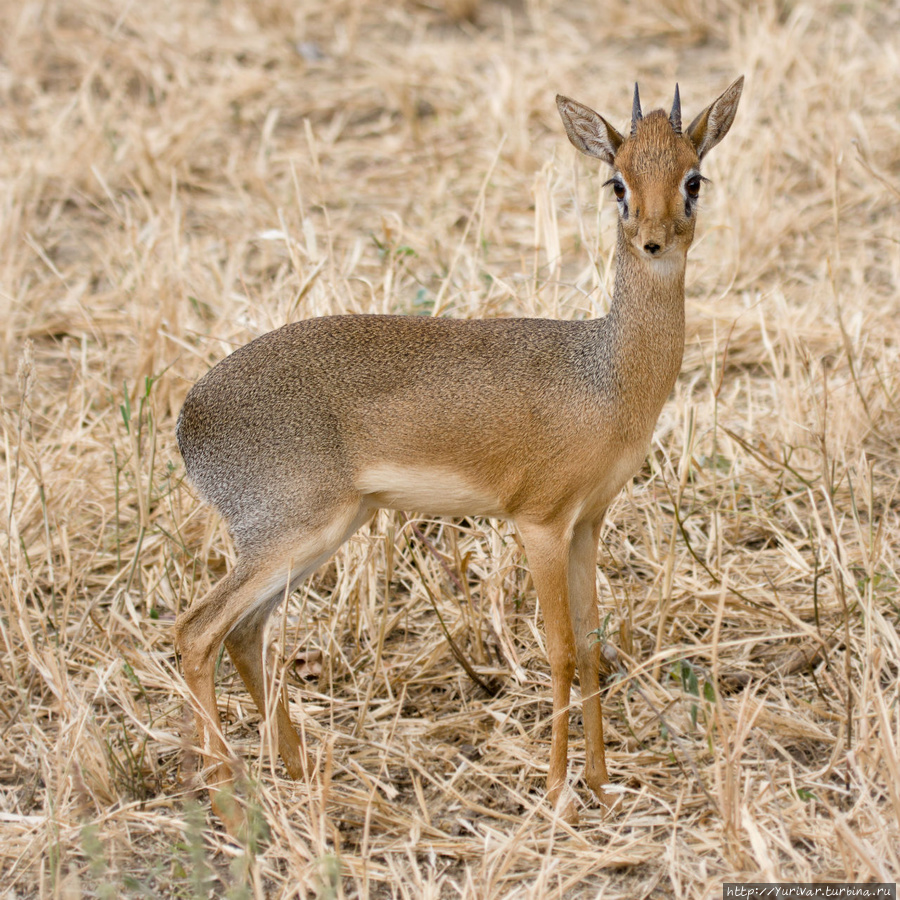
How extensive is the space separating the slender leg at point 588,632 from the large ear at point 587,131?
3.43 ft

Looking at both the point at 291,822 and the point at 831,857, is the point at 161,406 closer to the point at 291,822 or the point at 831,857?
the point at 291,822

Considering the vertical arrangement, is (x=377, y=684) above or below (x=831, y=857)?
below

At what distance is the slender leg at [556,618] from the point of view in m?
3.36

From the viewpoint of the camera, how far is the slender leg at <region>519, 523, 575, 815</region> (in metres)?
3.36

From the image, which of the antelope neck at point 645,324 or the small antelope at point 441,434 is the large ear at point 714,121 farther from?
the antelope neck at point 645,324

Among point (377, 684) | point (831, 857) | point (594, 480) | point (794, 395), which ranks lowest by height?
point (377, 684)

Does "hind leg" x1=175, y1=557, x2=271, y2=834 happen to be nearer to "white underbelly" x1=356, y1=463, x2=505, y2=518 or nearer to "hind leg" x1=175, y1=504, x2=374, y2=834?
"hind leg" x1=175, y1=504, x2=374, y2=834

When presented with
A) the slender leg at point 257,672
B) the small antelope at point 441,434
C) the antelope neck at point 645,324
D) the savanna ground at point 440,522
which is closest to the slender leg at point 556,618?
the small antelope at point 441,434

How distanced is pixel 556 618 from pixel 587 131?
1332 millimetres

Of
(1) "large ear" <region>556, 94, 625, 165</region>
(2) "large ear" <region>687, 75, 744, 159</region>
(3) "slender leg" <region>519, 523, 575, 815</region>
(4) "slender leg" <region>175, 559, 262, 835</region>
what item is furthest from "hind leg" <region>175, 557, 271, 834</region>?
(2) "large ear" <region>687, 75, 744, 159</region>

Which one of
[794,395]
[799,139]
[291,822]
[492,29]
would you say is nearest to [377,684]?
[291,822]

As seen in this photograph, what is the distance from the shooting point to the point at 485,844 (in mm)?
3221

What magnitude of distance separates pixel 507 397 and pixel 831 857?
1.42 m

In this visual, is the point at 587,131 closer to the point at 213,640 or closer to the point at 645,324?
the point at 645,324
